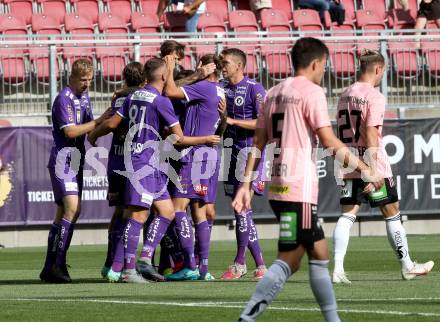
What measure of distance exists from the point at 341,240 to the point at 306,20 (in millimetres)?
12844

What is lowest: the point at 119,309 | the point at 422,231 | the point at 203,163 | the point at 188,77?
the point at 422,231

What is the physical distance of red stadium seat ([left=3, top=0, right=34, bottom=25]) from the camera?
922 inches

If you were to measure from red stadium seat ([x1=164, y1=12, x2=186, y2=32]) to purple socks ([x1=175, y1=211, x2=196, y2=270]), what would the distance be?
36.9 feet

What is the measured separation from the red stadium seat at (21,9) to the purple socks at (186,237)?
11.2 meters

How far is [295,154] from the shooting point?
827 cm

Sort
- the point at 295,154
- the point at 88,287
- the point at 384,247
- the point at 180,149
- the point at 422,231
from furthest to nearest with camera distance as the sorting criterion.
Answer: the point at 422,231 < the point at 384,247 < the point at 180,149 < the point at 88,287 < the point at 295,154

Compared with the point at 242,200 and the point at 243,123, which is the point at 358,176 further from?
the point at 242,200

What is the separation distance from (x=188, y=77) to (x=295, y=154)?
513cm

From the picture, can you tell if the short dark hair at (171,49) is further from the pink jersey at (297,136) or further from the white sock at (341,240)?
the pink jersey at (297,136)

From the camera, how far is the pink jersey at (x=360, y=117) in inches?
474

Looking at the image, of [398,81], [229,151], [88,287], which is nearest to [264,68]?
[398,81]

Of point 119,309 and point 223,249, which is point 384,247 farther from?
point 119,309

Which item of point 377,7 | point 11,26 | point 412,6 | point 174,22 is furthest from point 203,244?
point 412,6

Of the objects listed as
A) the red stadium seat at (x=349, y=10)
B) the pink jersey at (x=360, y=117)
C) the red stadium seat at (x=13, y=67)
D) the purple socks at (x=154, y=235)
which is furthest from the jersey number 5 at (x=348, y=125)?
the red stadium seat at (x=349, y=10)
